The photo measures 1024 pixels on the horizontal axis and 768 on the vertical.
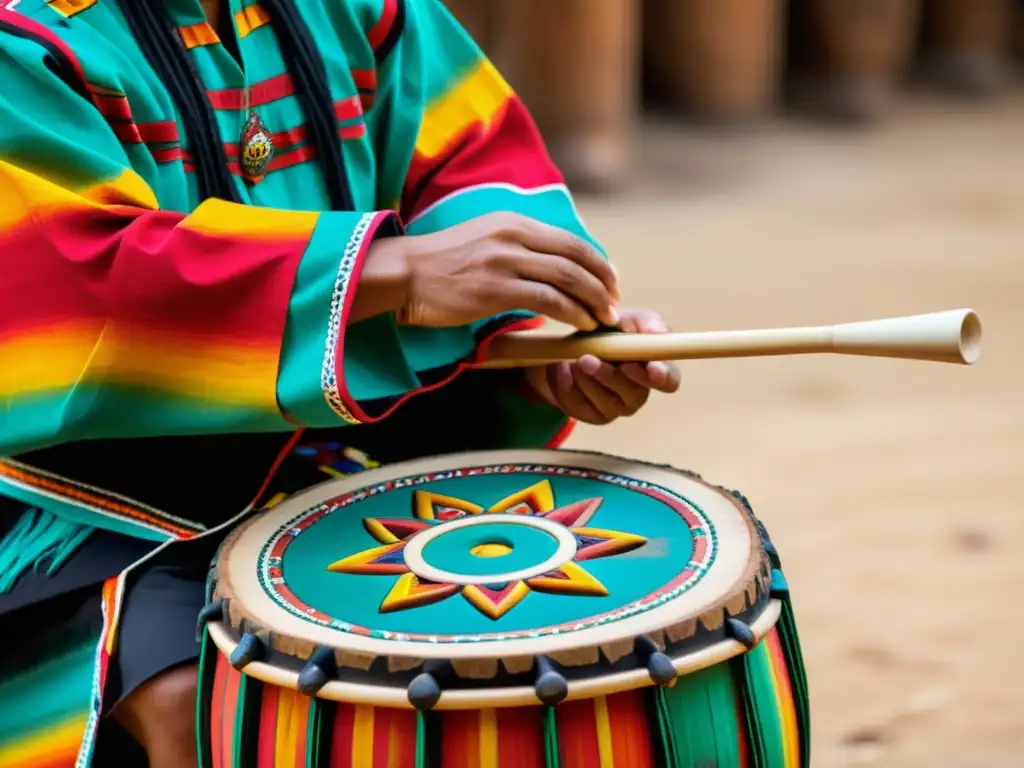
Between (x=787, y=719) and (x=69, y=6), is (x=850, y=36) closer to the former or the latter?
(x=69, y=6)

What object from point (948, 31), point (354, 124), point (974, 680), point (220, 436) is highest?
point (354, 124)

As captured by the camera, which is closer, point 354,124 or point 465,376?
point 354,124

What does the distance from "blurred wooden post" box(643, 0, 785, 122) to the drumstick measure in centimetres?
374

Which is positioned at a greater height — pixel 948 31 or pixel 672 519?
pixel 672 519

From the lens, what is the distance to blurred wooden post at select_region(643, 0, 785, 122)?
464 cm

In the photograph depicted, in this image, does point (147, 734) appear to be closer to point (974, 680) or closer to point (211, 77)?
point (211, 77)

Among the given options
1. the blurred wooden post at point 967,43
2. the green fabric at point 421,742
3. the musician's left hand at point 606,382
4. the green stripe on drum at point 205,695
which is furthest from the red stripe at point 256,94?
the blurred wooden post at point 967,43

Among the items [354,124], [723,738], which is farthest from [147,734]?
[354,124]

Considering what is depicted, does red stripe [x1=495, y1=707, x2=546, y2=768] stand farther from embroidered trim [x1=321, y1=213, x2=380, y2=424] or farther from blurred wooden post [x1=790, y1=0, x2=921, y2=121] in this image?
blurred wooden post [x1=790, y1=0, x2=921, y2=121]

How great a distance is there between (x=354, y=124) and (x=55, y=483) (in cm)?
39

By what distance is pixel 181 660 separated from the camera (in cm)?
99

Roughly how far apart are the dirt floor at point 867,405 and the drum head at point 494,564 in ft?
2.26

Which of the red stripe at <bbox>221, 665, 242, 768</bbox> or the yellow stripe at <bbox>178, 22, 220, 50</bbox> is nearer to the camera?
the red stripe at <bbox>221, 665, 242, 768</bbox>

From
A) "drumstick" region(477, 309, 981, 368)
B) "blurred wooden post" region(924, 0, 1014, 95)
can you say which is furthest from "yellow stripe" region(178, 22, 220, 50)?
"blurred wooden post" region(924, 0, 1014, 95)
